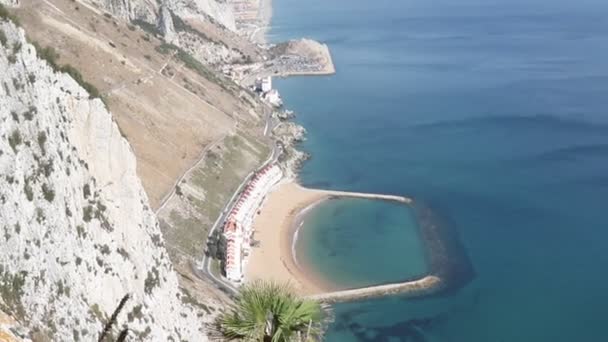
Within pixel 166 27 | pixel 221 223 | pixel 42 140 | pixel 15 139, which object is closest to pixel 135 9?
pixel 166 27

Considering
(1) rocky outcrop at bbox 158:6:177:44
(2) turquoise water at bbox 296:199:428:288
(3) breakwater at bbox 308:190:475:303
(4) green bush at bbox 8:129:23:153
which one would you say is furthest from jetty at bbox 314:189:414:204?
(4) green bush at bbox 8:129:23:153

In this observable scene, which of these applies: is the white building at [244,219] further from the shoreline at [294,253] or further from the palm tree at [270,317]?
the palm tree at [270,317]

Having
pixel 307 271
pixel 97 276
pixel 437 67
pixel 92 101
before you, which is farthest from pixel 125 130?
pixel 437 67

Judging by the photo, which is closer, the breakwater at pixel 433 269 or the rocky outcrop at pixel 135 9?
the breakwater at pixel 433 269

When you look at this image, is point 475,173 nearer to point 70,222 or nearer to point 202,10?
point 70,222

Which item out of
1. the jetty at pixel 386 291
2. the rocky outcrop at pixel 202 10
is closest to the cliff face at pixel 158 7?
the rocky outcrop at pixel 202 10
